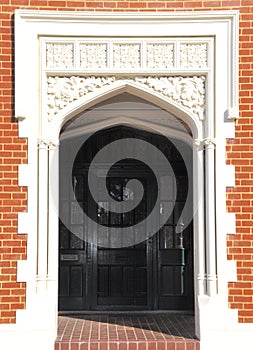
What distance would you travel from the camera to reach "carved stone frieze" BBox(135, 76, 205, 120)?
6.97 meters

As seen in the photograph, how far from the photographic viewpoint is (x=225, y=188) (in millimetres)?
6891

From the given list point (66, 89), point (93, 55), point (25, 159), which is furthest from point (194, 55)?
point (25, 159)

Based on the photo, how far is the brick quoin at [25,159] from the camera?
676 cm

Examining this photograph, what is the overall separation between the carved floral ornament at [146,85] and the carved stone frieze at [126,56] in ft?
0.53

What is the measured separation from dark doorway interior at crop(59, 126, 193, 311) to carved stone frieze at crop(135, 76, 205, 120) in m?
2.27

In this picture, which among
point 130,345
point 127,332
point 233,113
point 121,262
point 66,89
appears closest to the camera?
point 130,345

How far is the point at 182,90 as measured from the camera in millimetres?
6969

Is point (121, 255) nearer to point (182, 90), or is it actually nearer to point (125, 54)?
point (182, 90)

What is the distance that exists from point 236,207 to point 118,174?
2.87 m

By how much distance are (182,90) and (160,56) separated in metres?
0.47

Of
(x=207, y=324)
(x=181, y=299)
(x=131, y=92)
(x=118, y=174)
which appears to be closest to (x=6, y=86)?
(x=131, y=92)

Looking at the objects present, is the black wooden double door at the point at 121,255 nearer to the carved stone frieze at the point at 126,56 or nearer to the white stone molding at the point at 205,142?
the white stone molding at the point at 205,142

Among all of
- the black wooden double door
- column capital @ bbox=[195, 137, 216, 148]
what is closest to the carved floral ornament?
column capital @ bbox=[195, 137, 216, 148]

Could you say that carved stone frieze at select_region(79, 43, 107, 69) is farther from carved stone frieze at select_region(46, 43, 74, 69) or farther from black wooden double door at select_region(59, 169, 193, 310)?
black wooden double door at select_region(59, 169, 193, 310)
